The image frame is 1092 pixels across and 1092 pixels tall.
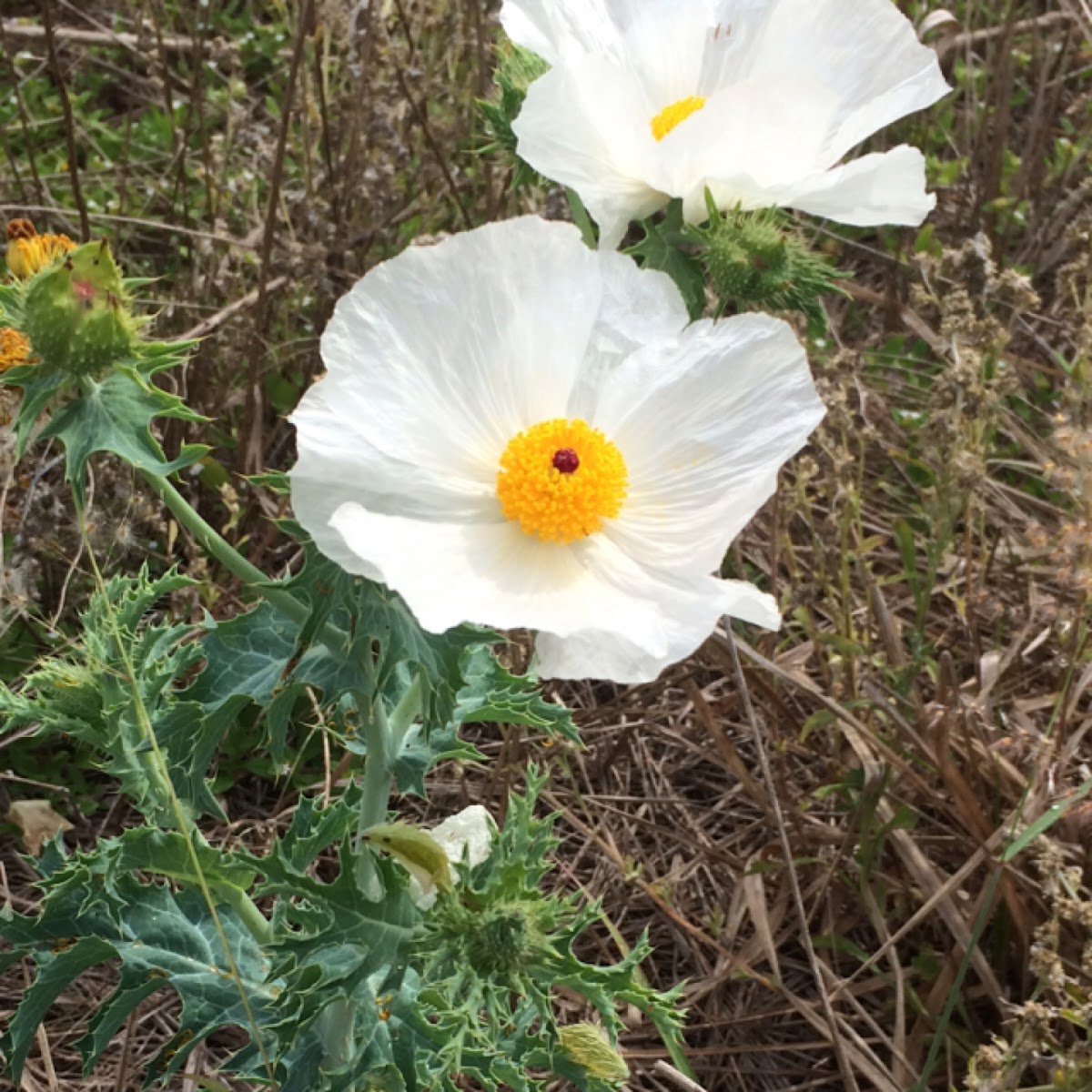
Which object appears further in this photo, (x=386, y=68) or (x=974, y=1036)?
(x=386, y=68)

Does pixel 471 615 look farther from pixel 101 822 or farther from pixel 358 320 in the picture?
pixel 101 822

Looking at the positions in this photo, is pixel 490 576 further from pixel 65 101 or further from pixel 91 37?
pixel 91 37

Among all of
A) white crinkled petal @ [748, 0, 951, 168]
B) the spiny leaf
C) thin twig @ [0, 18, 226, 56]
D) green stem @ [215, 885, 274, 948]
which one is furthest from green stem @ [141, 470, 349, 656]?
thin twig @ [0, 18, 226, 56]

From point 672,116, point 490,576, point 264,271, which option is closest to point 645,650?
point 490,576

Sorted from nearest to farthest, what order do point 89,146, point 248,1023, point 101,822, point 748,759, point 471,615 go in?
point 471,615, point 248,1023, point 101,822, point 748,759, point 89,146

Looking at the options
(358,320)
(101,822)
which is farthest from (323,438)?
(101,822)

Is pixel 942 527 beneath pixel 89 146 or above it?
beneath

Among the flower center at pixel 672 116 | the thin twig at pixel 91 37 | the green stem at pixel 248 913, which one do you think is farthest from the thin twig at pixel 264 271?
the green stem at pixel 248 913
